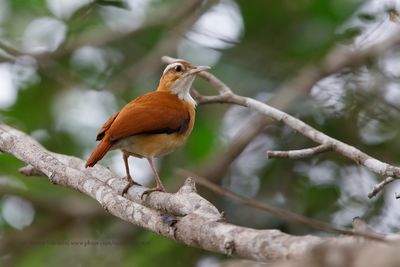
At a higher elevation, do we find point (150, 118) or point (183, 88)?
point (150, 118)

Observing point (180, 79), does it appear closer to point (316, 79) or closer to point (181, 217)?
point (316, 79)

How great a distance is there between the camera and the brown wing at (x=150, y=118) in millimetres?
5391

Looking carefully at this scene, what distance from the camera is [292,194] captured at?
7.12 m

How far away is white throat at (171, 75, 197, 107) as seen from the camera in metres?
6.69

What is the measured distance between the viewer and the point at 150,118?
5652mm

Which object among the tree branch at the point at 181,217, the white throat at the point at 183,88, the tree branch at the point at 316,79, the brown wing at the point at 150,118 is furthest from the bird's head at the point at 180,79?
the tree branch at the point at 181,217

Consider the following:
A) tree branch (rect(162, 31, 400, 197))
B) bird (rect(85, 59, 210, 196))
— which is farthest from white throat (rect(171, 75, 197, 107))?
tree branch (rect(162, 31, 400, 197))

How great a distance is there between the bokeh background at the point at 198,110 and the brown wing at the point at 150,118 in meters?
1.18

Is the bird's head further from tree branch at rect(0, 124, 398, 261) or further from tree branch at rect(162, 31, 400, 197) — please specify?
tree branch at rect(0, 124, 398, 261)

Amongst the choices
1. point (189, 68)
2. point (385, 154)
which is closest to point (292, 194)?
point (385, 154)

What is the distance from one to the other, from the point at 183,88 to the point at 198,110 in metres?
1.73

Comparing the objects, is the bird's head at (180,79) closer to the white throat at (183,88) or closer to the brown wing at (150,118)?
the white throat at (183,88)

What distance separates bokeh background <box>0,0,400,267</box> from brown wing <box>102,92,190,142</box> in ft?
3.89

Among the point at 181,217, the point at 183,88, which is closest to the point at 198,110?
the point at 183,88
